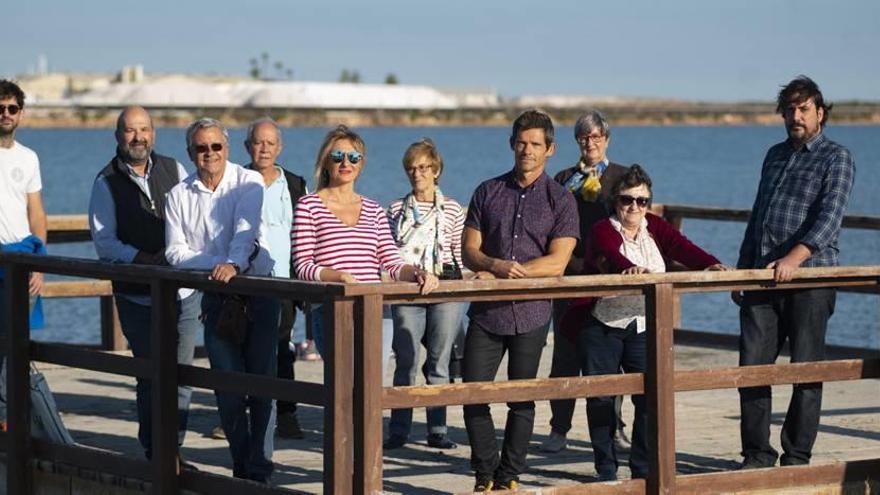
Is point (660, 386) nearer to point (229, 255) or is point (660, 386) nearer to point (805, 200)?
point (805, 200)

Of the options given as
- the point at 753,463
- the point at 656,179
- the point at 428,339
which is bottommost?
the point at 656,179

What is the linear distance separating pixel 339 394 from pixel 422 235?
2.43m

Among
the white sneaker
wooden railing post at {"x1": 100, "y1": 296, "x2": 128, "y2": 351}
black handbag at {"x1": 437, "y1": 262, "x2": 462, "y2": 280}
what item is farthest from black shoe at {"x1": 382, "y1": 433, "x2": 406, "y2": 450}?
wooden railing post at {"x1": 100, "y1": 296, "x2": 128, "y2": 351}

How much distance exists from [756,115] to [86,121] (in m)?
59.4

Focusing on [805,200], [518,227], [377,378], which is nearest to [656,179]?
[805,200]

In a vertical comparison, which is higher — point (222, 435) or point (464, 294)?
point (464, 294)

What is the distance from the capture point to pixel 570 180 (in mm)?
9133

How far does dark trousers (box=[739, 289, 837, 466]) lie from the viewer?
828 centimetres

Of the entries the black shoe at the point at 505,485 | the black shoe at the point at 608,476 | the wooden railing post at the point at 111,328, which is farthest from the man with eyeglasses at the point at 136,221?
the wooden railing post at the point at 111,328

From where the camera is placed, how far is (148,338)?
859 cm

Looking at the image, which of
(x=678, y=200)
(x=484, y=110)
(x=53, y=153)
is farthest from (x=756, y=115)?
(x=678, y=200)

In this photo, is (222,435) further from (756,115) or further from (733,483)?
(756,115)

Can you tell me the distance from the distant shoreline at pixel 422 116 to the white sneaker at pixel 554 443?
120920mm

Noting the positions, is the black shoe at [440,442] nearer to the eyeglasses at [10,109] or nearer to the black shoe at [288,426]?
the black shoe at [288,426]
